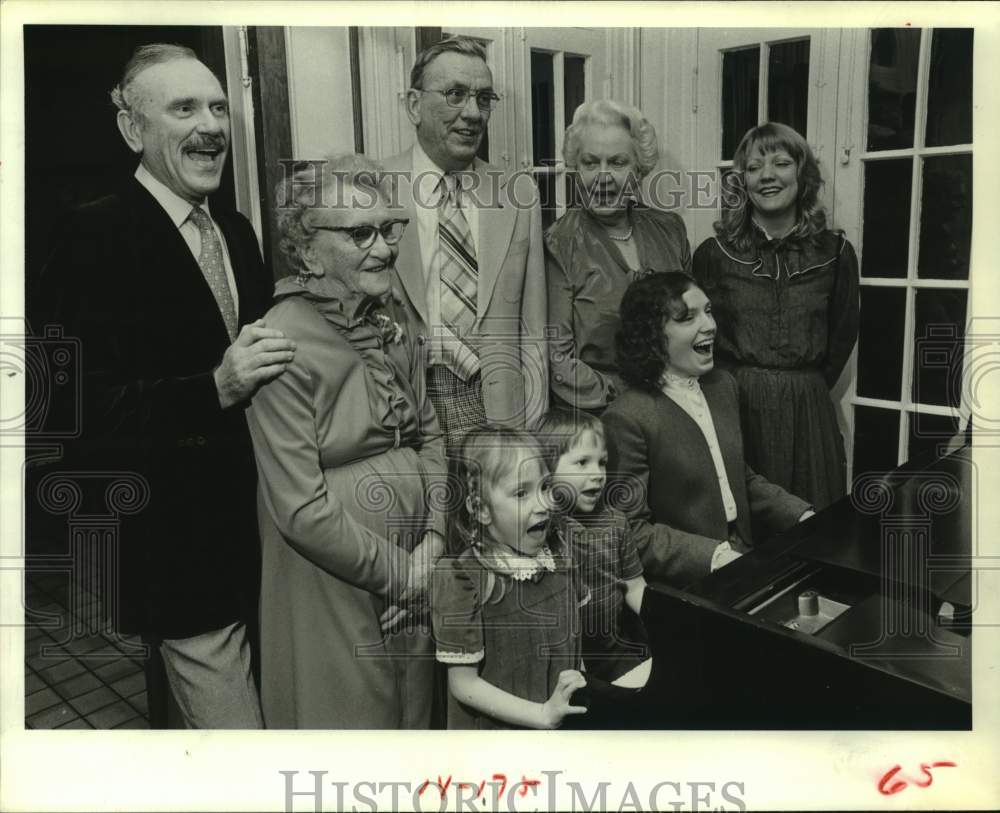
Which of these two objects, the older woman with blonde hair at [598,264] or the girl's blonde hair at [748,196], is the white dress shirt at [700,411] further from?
the girl's blonde hair at [748,196]

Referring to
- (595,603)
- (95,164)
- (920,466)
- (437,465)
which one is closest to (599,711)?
(595,603)

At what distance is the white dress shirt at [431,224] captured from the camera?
8.00ft

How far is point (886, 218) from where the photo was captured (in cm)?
249

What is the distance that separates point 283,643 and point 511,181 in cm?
134

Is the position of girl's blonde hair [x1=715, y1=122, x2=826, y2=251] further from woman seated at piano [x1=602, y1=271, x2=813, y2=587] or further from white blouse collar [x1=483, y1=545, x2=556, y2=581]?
white blouse collar [x1=483, y1=545, x2=556, y2=581]

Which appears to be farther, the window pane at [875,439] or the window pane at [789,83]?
the window pane at [875,439]

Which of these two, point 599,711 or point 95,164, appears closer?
point 95,164

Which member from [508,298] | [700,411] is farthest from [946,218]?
[508,298]

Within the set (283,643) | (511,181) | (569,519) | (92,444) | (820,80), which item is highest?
(820,80)

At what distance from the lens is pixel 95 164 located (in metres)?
2.39

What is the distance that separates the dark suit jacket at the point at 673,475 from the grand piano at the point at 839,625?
0.32ft

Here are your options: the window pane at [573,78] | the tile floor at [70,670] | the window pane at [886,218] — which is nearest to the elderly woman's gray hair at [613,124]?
the window pane at [573,78]

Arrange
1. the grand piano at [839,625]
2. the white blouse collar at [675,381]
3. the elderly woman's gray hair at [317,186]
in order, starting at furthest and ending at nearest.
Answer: the white blouse collar at [675,381] → the elderly woman's gray hair at [317,186] → the grand piano at [839,625]

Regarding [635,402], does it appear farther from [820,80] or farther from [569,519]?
[820,80]
